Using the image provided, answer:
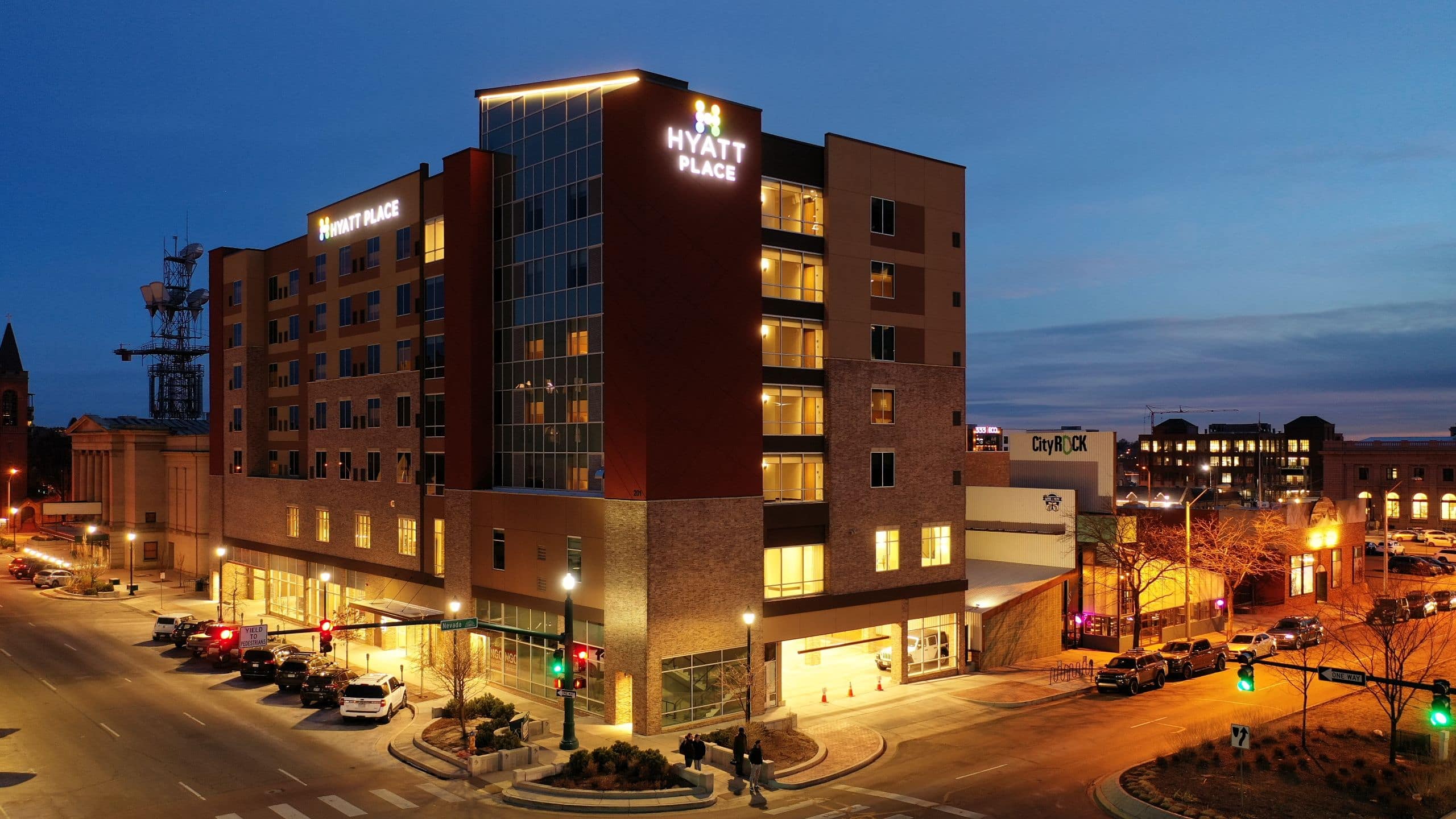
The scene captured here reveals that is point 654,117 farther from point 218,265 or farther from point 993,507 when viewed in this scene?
point 218,265

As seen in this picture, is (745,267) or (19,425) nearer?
(745,267)

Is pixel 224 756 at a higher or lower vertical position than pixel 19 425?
lower

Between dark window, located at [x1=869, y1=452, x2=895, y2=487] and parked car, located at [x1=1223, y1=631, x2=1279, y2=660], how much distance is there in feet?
65.7

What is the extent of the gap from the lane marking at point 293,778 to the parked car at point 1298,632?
5044cm

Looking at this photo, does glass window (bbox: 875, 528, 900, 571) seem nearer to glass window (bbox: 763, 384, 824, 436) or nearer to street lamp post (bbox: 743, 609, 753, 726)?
glass window (bbox: 763, 384, 824, 436)

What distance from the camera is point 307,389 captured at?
71.0 metres

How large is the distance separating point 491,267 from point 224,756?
25.8m

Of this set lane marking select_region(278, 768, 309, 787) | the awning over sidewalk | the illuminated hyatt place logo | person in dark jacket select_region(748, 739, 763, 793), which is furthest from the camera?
the awning over sidewalk

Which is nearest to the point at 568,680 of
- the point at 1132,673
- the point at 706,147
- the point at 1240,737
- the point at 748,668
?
the point at 748,668

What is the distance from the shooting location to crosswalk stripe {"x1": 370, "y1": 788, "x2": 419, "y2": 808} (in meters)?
30.9

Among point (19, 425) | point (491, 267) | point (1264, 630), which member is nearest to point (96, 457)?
point (19, 425)

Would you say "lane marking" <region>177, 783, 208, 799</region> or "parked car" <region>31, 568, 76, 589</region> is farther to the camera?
"parked car" <region>31, 568, 76, 589</region>

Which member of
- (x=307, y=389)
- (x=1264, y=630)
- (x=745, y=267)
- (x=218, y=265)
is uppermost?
(x=218, y=265)

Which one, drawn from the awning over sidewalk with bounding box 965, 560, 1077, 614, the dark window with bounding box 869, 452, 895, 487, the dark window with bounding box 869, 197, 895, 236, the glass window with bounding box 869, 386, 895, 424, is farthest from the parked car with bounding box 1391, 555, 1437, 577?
the dark window with bounding box 869, 197, 895, 236
